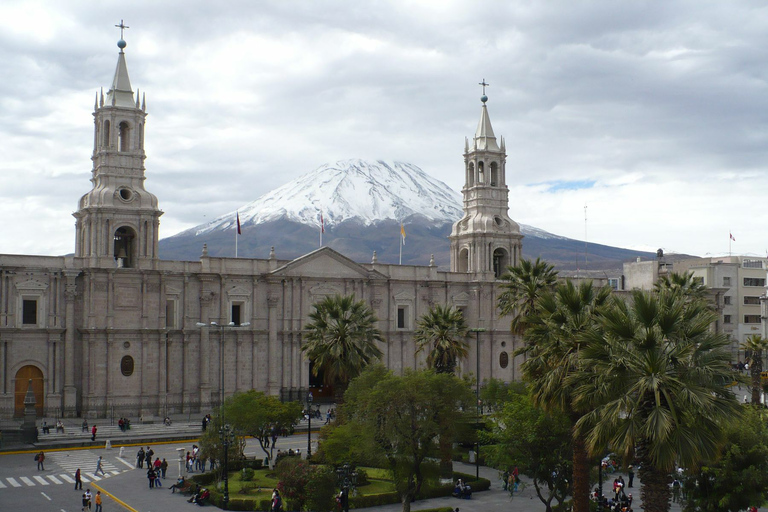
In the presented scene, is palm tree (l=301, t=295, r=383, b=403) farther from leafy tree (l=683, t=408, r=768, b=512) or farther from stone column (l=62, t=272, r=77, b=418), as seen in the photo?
stone column (l=62, t=272, r=77, b=418)

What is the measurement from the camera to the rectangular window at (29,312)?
200ft

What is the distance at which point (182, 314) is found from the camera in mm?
65750

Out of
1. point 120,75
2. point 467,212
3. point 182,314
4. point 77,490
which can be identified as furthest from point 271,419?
point 467,212

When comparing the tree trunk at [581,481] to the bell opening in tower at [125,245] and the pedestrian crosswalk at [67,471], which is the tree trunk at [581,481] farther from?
the bell opening in tower at [125,245]

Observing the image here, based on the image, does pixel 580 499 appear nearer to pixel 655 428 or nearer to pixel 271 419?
pixel 655 428

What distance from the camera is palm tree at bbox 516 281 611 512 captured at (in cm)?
2564

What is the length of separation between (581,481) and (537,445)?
7535mm

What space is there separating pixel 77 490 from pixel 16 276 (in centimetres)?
2540

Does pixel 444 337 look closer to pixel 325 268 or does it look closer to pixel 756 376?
pixel 756 376

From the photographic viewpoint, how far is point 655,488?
67.0 ft

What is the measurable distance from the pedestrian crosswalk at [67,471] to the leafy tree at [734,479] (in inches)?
1156

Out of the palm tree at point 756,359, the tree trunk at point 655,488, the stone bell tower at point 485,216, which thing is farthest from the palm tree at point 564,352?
the stone bell tower at point 485,216

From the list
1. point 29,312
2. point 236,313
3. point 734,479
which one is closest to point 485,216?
point 236,313

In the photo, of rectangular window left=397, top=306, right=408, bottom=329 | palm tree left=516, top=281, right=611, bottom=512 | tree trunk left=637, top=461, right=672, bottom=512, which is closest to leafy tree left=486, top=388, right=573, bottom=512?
palm tree left=516, top=281, right=611, bottom=512
